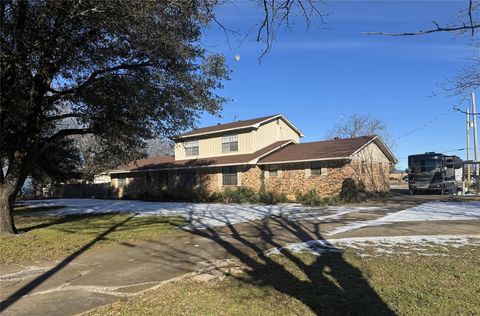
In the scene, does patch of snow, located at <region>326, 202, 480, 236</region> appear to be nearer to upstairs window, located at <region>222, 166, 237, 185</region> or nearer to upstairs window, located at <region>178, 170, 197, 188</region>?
upstairs window, located at <region>222, 166, 237, 185</region>

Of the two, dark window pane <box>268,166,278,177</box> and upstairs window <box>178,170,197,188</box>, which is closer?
dark window pane <box>268,166,278,177</box>

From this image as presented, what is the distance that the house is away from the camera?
27.3 m

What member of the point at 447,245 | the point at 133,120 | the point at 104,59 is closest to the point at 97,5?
the point at 104,59

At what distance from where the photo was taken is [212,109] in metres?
14.8

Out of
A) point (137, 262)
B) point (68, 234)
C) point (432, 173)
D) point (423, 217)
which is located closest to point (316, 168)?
point (432, 173)

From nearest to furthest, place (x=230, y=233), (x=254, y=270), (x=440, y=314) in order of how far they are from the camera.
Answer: (x=440, y=314) → (x=254, y=270) → (x=230, y=233)

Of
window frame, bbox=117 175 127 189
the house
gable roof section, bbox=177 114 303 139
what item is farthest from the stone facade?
window frame, bbox=117 175 127 189

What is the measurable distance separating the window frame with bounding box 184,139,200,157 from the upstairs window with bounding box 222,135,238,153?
114 inches

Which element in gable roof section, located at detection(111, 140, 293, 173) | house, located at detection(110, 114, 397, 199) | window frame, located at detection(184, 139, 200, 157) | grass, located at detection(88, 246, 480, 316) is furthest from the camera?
window frame, located at detection(184, 139, 200, 157)

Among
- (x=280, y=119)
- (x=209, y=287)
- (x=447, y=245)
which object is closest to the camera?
(x=209, y=287)

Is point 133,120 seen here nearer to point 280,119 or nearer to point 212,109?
point 212,109

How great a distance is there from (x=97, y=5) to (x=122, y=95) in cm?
454

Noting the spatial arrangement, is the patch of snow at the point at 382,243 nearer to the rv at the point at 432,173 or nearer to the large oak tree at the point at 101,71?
the large oak tree at the point at 101,71

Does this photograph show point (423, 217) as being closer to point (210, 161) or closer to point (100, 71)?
point (100, 71)
